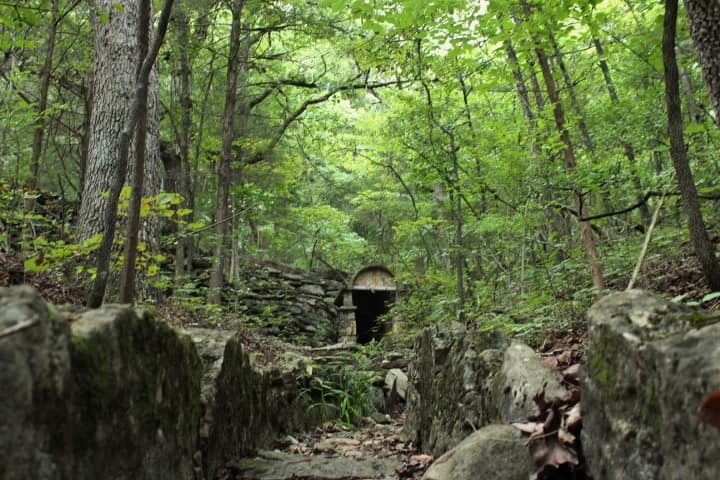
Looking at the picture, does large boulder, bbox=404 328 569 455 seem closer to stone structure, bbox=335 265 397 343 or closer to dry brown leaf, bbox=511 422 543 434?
dry brown leaf, bbox=511 422 543 434

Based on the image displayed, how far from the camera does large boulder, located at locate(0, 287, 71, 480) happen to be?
3.94 ft

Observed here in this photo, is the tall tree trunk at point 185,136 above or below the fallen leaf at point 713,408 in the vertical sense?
above

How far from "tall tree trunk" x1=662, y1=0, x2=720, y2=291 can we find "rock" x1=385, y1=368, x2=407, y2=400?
→ 607 centimetres

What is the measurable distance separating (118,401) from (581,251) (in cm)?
621

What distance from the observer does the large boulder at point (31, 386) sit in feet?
3.94

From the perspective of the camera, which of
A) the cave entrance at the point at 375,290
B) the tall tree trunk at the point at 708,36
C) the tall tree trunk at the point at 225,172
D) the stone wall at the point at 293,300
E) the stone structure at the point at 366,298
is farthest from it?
the cave entrance at the point at 375,290

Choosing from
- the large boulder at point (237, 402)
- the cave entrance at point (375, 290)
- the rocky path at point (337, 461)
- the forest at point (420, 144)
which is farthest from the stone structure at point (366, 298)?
the rocky path at point (337, 461)

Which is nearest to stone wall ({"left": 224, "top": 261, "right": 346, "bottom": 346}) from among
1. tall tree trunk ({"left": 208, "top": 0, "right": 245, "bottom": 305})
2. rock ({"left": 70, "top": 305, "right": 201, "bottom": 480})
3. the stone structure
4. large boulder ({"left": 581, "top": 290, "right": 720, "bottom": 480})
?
the stone structure

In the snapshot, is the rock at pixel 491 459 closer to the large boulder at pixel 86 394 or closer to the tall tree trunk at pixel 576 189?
the large boulder at pixel 86 394

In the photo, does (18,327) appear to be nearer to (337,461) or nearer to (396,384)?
(337,461)

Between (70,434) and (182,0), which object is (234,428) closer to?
(70,434)

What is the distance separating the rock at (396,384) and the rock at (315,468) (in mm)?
4585

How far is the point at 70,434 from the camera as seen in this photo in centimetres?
144

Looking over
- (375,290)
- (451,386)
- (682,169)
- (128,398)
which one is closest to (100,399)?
(128,398)
